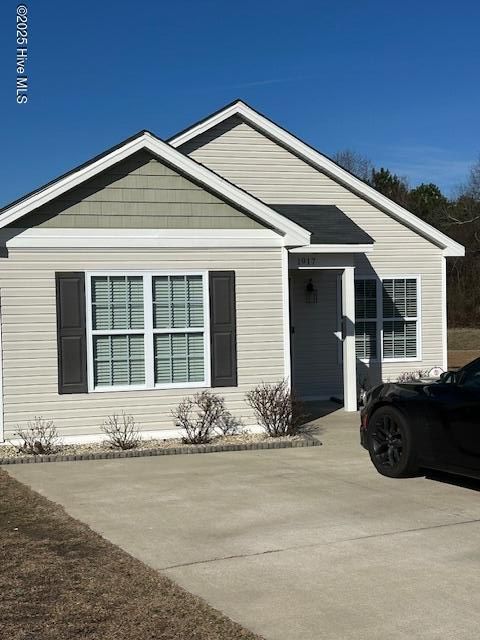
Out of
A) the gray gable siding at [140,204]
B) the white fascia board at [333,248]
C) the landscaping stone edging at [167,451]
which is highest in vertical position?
the gray gable siding at [140,204]

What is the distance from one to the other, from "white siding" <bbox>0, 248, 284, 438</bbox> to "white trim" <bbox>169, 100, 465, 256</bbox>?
4246 millimetres

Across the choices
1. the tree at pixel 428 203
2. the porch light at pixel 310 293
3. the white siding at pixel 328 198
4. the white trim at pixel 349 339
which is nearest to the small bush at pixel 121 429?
the white trim at pixel 349 339

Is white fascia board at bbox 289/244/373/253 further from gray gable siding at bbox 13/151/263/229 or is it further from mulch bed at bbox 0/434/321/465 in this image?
mulch bed at bbox 0/434/321/465

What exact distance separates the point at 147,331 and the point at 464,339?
30275mm

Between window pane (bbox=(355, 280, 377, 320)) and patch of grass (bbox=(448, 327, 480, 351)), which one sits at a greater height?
window pane (bbox=(355, 280, 377, 320))

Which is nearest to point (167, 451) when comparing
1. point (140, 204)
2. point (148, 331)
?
point (148, 331)

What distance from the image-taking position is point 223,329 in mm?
11352

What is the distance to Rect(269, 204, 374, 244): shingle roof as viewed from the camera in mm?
13719

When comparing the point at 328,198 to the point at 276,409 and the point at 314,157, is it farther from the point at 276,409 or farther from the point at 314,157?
the point at 276,409

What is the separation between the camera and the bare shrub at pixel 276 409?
36.6 ft

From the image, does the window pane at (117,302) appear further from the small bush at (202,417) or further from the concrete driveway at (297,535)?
the concrete driveway at (297,535)

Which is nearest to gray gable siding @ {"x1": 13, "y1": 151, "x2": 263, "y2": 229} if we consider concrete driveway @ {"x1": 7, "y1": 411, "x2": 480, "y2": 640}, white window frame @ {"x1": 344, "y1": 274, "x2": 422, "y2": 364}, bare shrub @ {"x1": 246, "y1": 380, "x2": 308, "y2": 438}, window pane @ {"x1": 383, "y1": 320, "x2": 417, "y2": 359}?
bare shrub @ {"x1": 246, "y1": 380, "x2": 308, "y2": 438}

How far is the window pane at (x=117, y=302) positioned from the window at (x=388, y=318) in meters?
6.10

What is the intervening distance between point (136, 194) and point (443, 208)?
4048 centimetres
